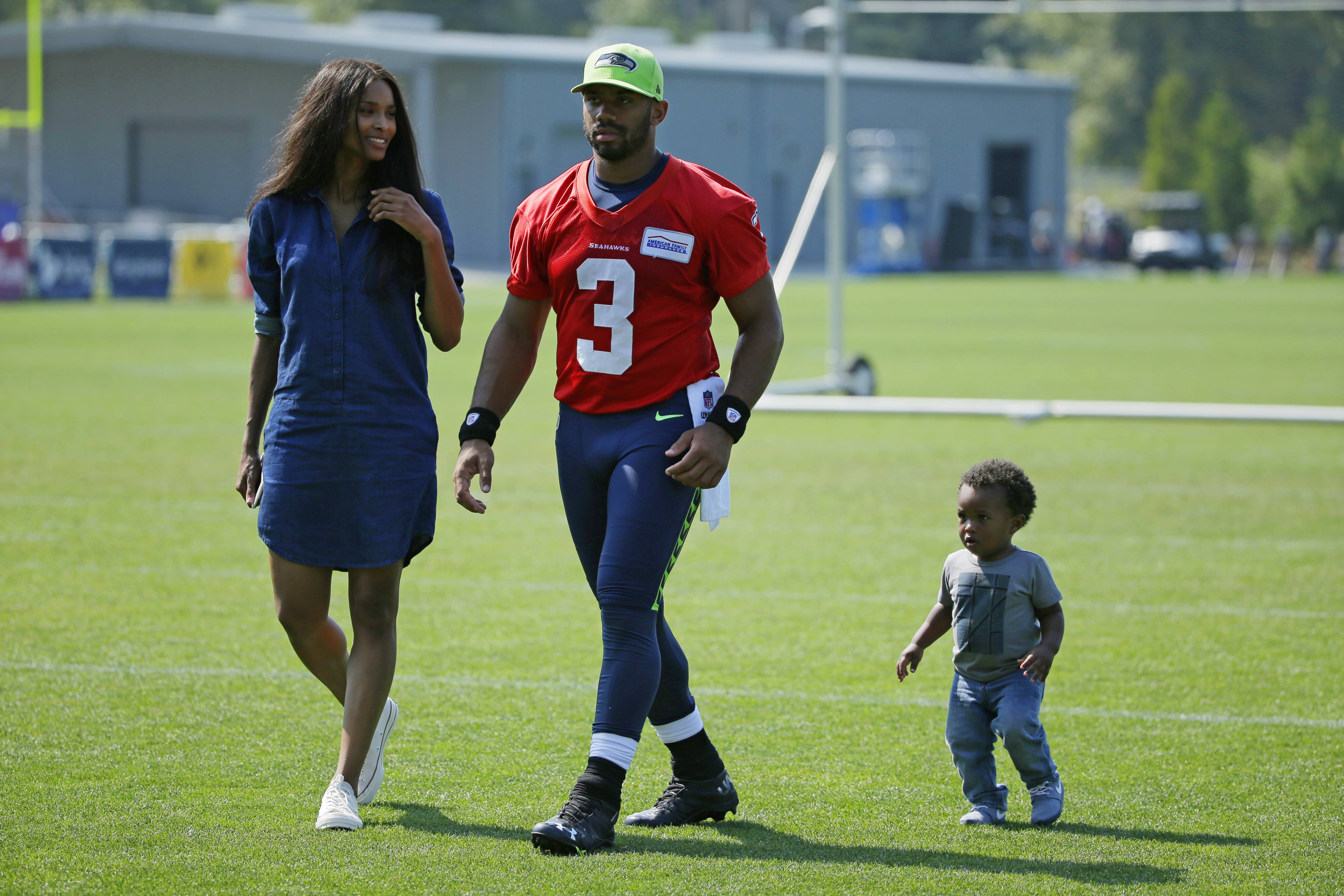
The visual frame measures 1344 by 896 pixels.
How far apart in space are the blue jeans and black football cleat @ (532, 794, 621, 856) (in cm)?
100

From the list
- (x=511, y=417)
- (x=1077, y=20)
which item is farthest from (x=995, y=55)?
(x=511, y=417)

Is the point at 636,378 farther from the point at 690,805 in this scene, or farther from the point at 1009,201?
the point at 1009,201

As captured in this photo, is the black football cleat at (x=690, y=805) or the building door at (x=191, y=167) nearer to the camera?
the black football cleat at (x=690, y=805)

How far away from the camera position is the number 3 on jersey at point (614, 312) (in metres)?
4.37

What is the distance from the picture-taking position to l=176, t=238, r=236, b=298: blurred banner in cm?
3572

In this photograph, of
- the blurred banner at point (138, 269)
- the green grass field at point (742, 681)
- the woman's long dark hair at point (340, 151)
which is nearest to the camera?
the green grass field at point (742, 681)

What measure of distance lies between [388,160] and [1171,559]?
5.65 m

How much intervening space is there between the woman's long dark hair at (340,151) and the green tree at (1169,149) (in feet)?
245

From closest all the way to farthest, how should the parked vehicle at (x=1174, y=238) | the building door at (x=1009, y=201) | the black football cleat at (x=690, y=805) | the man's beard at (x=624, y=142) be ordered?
the man's beard at (x=624, y=142), the black football cleat at (x=690, y=805), the parked vehicle at (x=1174, y=238), the building door at (x=1009, y=201)

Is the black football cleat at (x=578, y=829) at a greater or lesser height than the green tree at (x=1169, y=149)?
lesser

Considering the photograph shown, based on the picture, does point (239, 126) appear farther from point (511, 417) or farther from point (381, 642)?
point (381, 642)

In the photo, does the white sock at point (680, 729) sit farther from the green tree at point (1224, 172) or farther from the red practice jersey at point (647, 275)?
the green tree at point (1224, 172)

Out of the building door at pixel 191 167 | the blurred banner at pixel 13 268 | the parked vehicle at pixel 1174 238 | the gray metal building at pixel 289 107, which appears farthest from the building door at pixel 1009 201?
the blurred banner at pixel 13 268

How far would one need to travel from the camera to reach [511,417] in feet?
51.1
